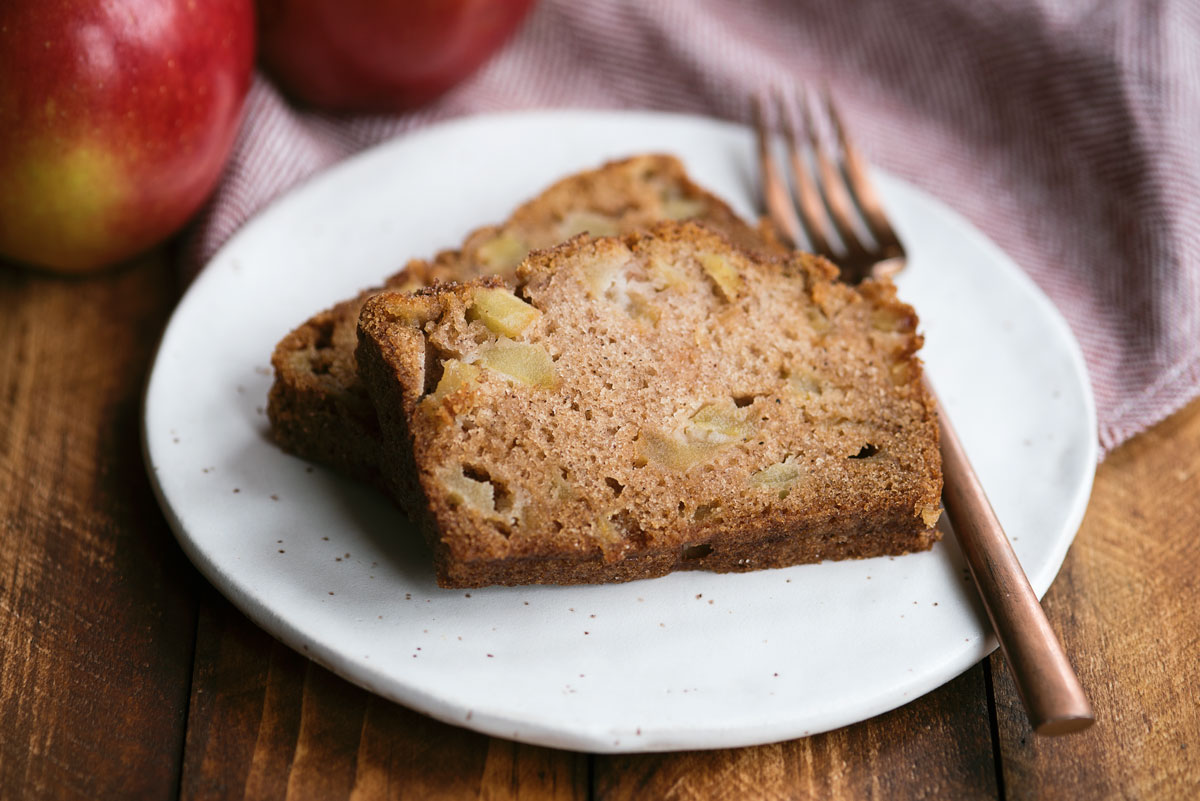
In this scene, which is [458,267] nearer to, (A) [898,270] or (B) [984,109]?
(A) [898,270]

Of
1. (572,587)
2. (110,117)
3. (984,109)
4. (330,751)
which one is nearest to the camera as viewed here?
(330,751)

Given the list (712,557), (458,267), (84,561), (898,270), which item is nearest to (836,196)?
(898,270)

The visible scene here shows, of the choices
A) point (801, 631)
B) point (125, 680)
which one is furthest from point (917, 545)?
point (125, 680)

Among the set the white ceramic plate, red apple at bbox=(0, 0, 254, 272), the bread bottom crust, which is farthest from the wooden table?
red apple at bbox=(0, 0, 254, 272)

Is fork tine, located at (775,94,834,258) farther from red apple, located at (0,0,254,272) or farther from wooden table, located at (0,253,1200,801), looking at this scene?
red apple, located at (0,0,254,272)

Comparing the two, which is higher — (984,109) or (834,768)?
(984,109)

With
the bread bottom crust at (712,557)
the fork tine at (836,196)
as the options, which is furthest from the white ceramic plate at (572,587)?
the fork tine at (836,196)
